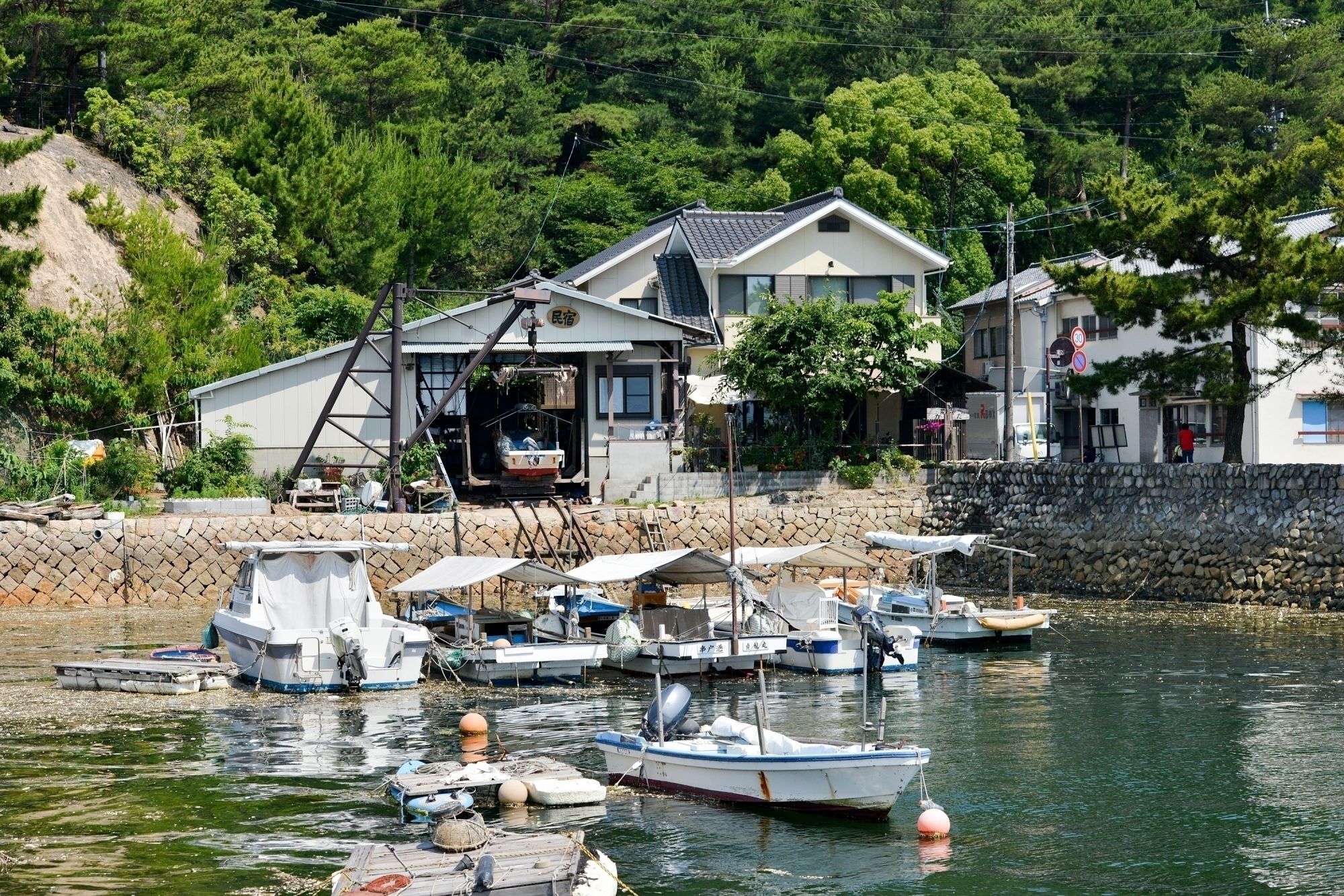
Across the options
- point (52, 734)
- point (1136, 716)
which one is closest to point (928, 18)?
point (1136, 716)

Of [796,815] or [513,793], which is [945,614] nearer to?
[796,815]

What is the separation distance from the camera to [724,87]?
226 ft

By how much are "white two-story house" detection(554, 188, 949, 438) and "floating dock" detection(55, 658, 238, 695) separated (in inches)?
1015

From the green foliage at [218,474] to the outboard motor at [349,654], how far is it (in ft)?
53.0

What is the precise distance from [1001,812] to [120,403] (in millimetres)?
33404

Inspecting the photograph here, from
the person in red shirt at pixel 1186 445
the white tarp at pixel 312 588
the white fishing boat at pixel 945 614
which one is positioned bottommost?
the white fishing boat at pixel 945 614

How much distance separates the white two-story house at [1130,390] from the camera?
43.3 metres

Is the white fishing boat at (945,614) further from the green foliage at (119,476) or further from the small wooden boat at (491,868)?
the green foliage at (119,476)

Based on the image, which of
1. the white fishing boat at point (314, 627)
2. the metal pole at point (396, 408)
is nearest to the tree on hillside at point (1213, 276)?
the metal pole at point (396, 408)

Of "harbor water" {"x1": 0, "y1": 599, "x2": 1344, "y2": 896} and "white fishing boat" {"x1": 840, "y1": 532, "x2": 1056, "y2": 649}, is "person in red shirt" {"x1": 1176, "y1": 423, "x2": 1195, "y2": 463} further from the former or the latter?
"harbor water" {"x1": 0, "y1": 599, "x2": 1344, "y2": 896}

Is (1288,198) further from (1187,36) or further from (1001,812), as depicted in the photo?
(1001,812)

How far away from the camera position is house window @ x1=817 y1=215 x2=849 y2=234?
166ft

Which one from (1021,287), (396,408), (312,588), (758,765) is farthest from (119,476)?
(1021,287)

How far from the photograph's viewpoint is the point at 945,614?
32594mm
